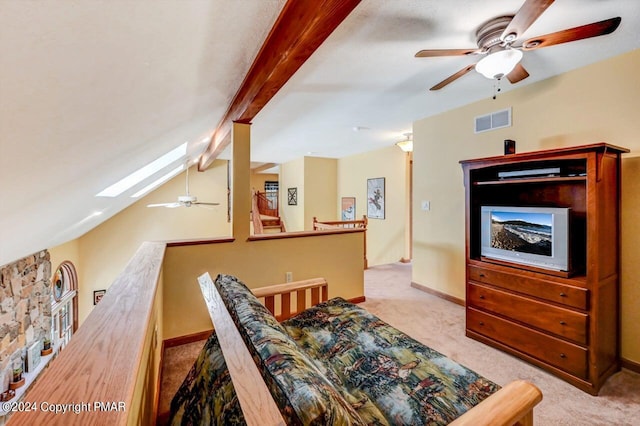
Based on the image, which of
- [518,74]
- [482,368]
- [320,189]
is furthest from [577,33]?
[320,189]

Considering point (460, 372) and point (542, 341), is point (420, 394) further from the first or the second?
point (542, 341)

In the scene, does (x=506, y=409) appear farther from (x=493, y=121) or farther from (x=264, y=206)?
(x=264, y=206)

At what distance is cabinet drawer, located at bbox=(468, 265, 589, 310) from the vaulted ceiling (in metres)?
1.76

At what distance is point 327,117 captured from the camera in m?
3.54

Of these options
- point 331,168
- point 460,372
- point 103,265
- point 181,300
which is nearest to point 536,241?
point 460,372

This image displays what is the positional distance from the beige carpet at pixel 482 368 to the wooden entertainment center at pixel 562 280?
90 mm

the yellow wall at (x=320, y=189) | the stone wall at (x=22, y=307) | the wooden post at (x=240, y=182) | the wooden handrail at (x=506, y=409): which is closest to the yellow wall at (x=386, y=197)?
the yellow wall at (x=320, y=189)

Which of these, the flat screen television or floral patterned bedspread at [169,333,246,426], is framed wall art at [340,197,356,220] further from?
floral patterned bedspread at [169,333,246,426]

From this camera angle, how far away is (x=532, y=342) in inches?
85.9

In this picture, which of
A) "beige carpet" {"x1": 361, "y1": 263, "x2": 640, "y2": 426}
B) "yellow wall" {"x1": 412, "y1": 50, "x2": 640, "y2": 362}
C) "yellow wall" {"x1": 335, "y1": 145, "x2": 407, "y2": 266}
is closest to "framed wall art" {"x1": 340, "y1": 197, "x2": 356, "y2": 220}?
"yellow wall" {"x1": 335, "y1": 145, "x2": 407, "y2": 266}

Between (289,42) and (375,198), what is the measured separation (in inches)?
185

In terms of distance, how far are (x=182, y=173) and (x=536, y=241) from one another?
6571mm

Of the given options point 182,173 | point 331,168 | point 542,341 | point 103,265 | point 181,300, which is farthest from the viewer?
point 331,168

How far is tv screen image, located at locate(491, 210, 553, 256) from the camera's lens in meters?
2.15
